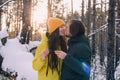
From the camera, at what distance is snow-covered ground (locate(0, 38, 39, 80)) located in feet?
32.4

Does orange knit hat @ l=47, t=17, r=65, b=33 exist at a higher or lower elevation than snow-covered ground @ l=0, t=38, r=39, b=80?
higher

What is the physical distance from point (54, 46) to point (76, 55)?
37 centimetres

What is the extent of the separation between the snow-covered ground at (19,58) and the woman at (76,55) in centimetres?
538

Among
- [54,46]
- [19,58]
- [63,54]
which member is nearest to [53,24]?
[54,46]

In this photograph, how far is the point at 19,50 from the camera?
11.6 m

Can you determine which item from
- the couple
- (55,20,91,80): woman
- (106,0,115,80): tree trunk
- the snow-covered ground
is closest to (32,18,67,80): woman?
the couple

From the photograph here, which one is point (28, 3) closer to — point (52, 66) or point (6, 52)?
point (6, 52)

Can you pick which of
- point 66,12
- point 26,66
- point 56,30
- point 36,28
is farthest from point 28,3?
point 66,12

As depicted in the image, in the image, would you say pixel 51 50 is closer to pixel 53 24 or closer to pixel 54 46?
pixel 54 46

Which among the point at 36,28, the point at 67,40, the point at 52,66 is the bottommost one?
the point at 36,28

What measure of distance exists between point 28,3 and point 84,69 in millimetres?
9327

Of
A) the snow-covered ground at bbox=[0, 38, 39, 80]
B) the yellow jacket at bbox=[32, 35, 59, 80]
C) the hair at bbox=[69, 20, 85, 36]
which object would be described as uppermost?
the hair at bbox=[69, 20, 85, 36]

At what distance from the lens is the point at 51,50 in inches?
178

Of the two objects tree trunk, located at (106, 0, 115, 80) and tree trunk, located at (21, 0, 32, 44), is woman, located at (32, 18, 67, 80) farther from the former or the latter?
tree trunk, located at (21, 0, 32, 44)
